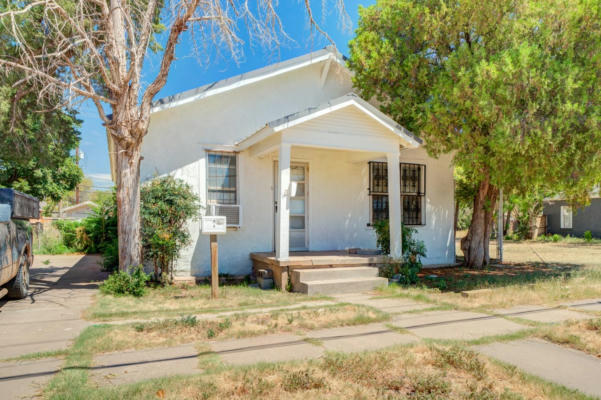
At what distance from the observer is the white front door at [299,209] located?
9789 millimetres

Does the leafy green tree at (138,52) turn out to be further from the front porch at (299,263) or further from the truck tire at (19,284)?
the front porch at (299,263)

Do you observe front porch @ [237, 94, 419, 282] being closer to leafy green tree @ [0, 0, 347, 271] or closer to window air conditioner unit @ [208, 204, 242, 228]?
window air conditioner unit @ [208, 204, 242, 228]

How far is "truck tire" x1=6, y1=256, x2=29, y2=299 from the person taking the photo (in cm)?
669

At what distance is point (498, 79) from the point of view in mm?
7352

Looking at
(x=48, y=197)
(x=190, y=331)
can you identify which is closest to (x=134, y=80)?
(x=190, y=331)

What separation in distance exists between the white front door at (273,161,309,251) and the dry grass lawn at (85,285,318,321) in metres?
2.25

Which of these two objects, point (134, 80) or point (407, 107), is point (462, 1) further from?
point (134, 80)

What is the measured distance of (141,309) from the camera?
19.7 feet

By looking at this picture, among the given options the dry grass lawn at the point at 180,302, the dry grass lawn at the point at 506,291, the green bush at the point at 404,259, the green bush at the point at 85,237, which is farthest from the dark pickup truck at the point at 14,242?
the green bush at the point at 85,237

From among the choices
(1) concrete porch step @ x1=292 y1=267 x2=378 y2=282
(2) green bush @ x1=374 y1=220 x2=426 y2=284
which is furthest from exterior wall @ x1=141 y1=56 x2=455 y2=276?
(1) concrete porch step @ x1=292 y1=267 x2=378 y2=282

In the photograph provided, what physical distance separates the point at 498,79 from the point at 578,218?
22891 mm

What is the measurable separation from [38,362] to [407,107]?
847 centimetres

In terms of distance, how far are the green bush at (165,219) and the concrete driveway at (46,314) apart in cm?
137

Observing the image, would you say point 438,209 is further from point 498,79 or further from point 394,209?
point 498,79
